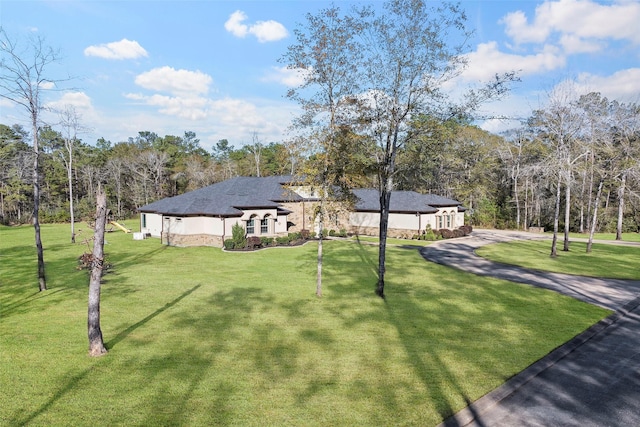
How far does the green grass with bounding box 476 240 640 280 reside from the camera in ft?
72.3

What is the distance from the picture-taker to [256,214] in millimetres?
32438

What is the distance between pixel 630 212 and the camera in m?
46.7

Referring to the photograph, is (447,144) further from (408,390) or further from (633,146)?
(633,146)

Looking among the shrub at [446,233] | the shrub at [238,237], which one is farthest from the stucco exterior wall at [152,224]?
the shrub at [446,233]

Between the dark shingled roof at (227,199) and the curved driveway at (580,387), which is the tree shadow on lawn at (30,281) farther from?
the curved driveway at (580,387)

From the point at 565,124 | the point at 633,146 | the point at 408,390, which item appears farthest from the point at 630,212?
the point at 408,390

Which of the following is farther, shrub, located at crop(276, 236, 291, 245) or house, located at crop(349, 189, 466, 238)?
house, located at crop(349, 189, 466, 238)

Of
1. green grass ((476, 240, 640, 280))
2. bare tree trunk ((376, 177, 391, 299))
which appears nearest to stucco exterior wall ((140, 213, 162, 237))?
bare tree trunk ((376, 177, 391, 299))

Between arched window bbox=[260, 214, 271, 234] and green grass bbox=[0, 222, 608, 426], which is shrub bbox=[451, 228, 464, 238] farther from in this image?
green grass bbox=[0, 222, 608, 426]

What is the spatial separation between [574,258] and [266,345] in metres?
24.4

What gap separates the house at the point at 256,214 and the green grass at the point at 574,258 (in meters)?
8.47

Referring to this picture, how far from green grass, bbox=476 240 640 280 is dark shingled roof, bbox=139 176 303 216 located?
637 inches

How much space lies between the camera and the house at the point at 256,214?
3119 centimetres

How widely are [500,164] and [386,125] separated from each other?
44.8 meters
